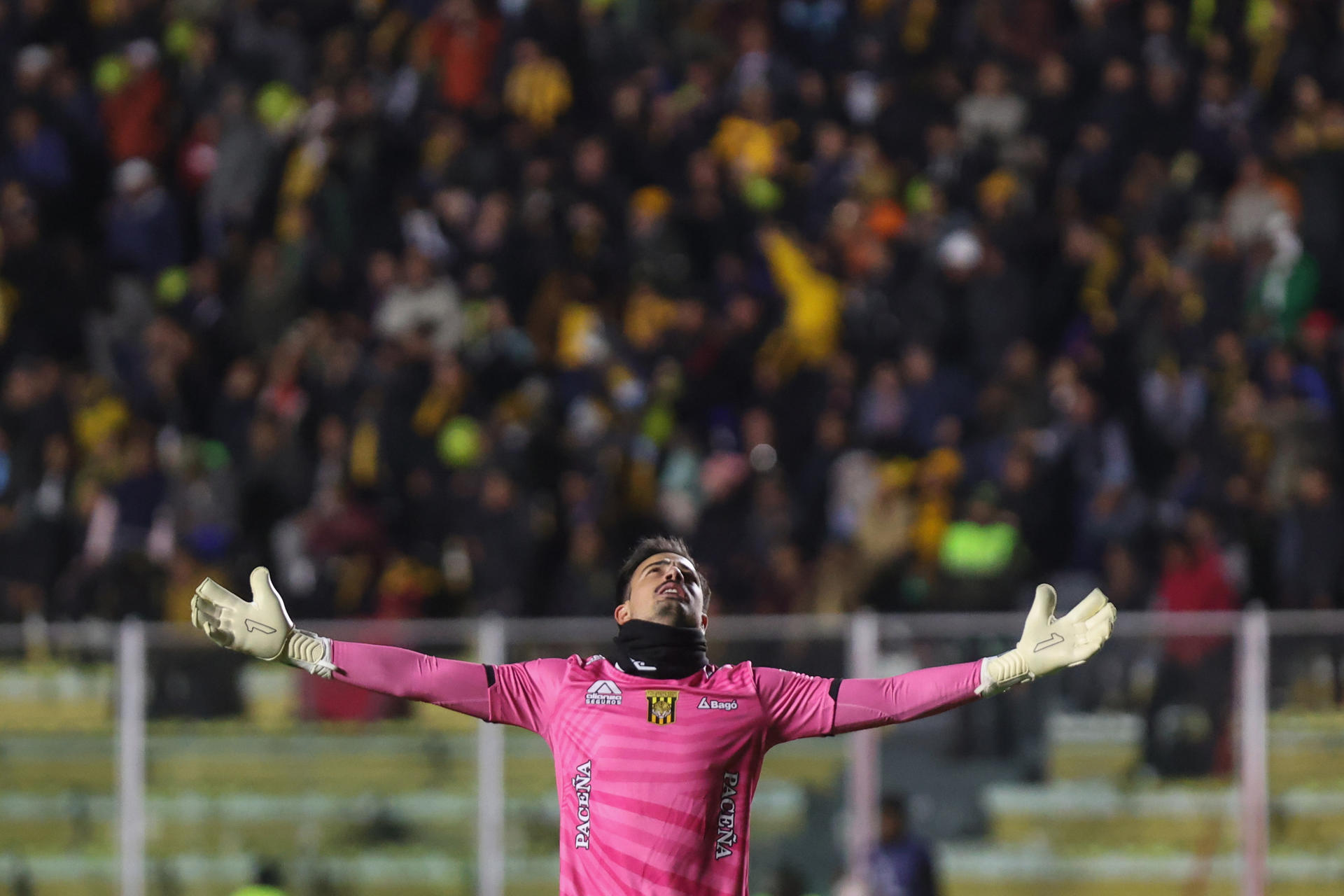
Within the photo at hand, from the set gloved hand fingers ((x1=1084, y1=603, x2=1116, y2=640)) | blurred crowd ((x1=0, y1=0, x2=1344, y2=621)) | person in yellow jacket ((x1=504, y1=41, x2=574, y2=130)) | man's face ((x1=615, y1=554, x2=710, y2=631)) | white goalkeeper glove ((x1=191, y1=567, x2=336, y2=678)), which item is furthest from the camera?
person in yellow jacket ((x1=504, y1=41, x2=574, y2=130))

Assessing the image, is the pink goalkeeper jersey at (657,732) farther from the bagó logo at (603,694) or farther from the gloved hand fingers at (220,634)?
the gloved hand fingers at (220,634)

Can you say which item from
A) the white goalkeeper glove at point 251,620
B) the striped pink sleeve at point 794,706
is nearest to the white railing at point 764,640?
the striped pink sleeve at point 794,706

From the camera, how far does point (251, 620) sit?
558cm

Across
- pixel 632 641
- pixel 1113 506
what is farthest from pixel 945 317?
pixel 632 641

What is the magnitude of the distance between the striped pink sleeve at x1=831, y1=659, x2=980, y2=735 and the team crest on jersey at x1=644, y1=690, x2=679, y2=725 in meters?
0.43

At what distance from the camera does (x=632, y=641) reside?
19.2 feet

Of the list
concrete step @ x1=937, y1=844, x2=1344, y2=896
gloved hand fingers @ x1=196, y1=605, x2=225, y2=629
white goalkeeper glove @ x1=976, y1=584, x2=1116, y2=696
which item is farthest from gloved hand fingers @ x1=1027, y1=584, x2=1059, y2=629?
concrete step @ x1=937, y1=844, x2=1344, y2=896

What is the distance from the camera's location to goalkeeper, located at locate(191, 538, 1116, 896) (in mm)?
5574

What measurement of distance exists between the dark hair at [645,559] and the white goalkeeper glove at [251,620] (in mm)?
866

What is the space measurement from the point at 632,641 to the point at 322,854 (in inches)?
307

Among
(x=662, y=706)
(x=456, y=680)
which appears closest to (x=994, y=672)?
(x=662, y=706)

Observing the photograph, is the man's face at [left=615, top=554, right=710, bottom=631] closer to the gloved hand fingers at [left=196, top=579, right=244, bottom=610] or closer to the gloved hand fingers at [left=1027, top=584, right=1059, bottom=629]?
the gloved hand fingers at [left=1027, top=584, right=1059, bottom=629]

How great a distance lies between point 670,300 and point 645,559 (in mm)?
10870

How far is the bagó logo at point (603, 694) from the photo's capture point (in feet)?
18.9
